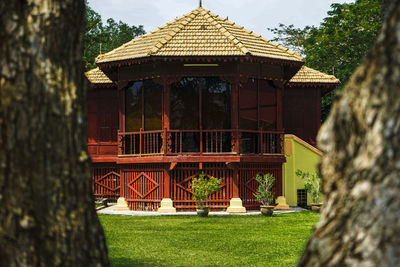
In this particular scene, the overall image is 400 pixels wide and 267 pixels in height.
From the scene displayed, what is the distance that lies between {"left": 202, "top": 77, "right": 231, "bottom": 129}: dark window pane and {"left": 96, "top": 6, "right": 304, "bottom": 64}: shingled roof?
1.48 meters

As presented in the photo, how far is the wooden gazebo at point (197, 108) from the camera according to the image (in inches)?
714

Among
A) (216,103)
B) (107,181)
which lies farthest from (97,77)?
(216,103)

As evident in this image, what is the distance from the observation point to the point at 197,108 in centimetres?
1997

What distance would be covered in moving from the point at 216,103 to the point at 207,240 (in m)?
9.24

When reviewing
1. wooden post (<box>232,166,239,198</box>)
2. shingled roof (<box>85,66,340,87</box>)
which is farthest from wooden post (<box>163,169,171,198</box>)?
shingled roof (<box>85,66,340,87</box>)

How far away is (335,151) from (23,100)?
153 cm

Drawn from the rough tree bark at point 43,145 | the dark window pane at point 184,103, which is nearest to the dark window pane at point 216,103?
the dark window pane at point 184,103

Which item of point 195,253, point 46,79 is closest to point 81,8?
point 46,79

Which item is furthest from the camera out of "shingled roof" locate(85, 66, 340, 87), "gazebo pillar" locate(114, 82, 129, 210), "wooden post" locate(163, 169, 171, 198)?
"shingled roof" locate(85, 66, 340, 87)

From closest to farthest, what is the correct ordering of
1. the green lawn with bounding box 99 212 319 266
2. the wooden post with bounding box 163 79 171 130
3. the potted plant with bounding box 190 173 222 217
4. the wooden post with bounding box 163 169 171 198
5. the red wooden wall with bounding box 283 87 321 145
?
the green lawn with bounding box 99 212 319 266 < the potted plant with bounding box 190 173 222 217 < the wooden post with bounding box 163 169 171 198 < the wooden post with bounding box 163 79 171 130 < the red wooden wall with bounding box 283 87 321 145

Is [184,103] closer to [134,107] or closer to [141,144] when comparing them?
[134,107]

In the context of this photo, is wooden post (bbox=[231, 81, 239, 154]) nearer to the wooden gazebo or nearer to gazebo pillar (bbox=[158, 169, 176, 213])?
the wooden gazebo

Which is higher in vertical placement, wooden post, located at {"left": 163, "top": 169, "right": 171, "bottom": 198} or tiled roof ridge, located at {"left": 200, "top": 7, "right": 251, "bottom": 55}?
tiled roof ridge, located at {"left": 200, "top": 7, "right": 251, "bottom": 55}

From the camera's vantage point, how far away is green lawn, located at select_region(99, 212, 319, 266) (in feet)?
28.8
